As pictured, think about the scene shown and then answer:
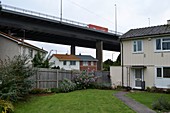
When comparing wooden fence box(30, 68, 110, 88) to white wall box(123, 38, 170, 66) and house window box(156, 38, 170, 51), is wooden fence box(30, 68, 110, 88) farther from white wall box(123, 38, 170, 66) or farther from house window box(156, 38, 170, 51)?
house window box(156, 38, 170, 51)

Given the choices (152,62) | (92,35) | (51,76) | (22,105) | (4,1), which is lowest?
(22,105)

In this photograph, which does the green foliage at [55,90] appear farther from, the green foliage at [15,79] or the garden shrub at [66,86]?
the green foliage at [15,79]

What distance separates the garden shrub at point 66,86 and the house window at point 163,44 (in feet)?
30.5

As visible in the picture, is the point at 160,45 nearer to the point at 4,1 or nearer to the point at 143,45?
the point at 143,45

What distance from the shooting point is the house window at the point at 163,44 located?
21.0m

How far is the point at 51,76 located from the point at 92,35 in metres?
30.2

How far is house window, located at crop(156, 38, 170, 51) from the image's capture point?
2095 centimetres

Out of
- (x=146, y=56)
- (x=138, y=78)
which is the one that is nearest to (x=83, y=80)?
(x=138, y=78)

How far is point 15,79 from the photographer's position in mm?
13117

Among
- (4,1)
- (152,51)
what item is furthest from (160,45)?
(4,1)

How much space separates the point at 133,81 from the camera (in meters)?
23.6

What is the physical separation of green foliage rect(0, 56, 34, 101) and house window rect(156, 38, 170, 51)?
13.0 m

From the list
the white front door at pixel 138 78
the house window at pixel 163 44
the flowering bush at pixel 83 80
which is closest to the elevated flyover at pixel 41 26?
the flowering bush at pixel 83 80

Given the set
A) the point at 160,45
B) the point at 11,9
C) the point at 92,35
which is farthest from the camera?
the point at 92,35
